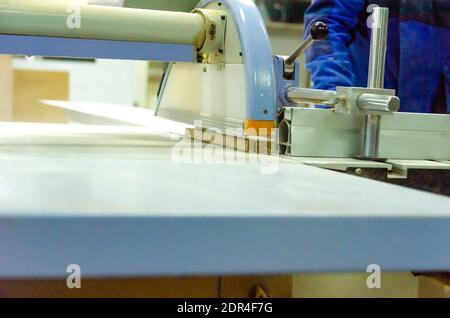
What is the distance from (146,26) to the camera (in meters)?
1.18

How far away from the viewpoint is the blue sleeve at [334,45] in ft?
4.80

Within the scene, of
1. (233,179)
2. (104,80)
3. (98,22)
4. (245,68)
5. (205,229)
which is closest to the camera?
(205,229)

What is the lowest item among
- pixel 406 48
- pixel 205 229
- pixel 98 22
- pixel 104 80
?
pixel 205 229

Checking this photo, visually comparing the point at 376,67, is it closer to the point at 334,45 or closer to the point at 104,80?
the point at 334,45

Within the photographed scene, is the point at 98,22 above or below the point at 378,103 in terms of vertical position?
above

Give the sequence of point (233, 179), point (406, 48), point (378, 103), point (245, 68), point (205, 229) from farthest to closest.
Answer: point (406, 48) → point (245, 68) → point (378, 103) → point (233, 179) → point (205, 229)

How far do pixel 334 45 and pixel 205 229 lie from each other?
123 centimetres

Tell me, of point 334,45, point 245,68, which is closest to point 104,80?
point 334,45

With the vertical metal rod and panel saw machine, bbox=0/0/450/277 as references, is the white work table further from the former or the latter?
the vertical metal rod

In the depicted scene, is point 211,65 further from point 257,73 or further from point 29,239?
point 29,239

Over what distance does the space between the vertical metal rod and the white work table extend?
0.44 meters

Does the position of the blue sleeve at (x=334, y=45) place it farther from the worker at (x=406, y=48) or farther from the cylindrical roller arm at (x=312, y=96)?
the cylindrical roller arm at (x=312, y=96)

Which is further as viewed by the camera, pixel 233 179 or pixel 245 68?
pixel 245 68

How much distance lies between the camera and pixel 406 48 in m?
1.53
